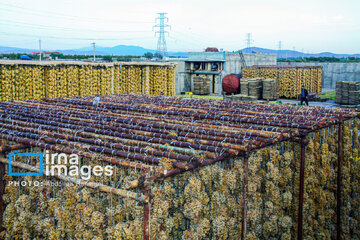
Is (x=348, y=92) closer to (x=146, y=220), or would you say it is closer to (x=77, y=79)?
(x=77, y=79)

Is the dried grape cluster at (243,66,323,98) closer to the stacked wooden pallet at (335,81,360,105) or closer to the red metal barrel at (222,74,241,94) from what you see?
the red metal barrel at (222,74,241,94)

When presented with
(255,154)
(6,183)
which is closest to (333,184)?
(255,154)

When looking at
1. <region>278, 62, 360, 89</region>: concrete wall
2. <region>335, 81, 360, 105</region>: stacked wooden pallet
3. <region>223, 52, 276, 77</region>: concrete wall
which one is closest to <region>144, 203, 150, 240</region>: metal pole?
<region>335, 81, 360, 105</region>: stacked wooden pallet

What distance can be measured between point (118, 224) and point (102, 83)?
1813 cm

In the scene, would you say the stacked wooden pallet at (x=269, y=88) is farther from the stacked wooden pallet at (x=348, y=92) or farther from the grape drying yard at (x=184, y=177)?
the grape drying yard at (x=184, y=177)

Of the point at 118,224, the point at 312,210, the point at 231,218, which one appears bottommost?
the point at 312,210

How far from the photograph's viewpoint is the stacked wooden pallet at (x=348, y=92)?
27422 millimetres

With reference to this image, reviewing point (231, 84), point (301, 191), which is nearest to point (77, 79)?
point (301, 191)

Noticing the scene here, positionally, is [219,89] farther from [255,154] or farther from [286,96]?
[255,154]

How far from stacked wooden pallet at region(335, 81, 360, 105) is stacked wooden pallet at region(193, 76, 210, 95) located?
1302 centimetres

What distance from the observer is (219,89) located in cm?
3816

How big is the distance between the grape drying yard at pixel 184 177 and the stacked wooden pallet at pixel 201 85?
87.3ft

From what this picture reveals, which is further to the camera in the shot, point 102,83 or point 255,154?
point 102,83

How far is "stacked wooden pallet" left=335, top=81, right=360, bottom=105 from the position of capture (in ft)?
90.0
